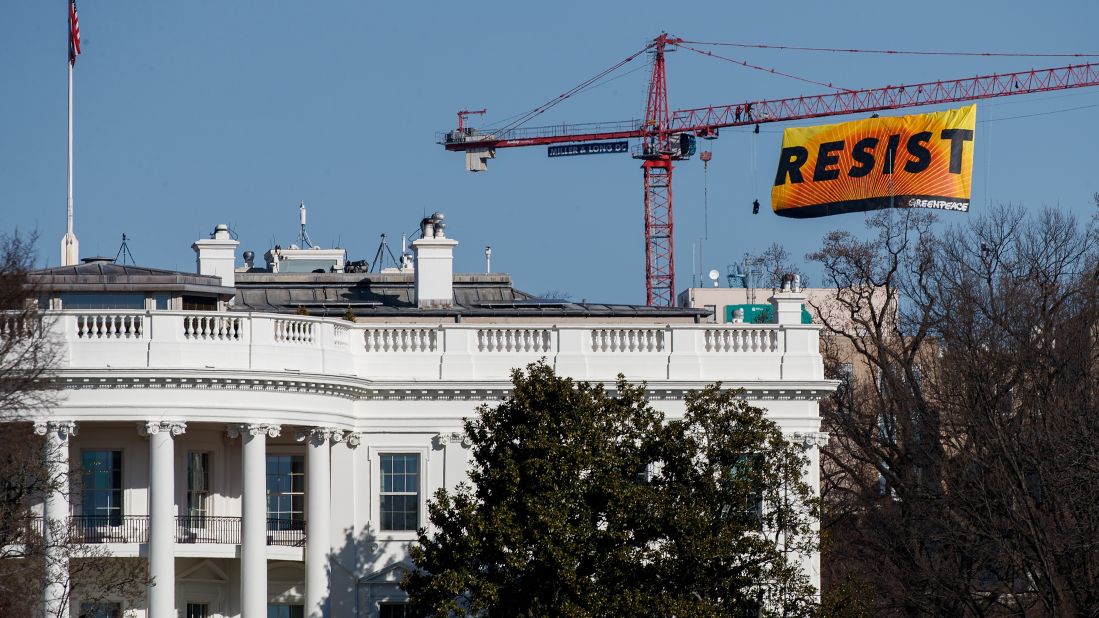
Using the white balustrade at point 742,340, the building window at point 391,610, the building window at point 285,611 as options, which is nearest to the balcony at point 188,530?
the building window at point 285,611

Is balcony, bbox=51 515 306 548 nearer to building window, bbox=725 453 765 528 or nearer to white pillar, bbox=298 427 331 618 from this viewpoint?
white pillar, bbox=298 427 331 618

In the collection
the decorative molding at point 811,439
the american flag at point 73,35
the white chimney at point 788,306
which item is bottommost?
the decorative molding at point 811,439

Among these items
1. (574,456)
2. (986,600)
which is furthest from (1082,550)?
(574,456)

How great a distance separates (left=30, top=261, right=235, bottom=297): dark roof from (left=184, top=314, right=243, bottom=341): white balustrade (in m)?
3.38

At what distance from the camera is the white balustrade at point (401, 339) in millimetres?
66312

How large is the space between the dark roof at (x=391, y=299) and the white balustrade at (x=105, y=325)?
9.56 m

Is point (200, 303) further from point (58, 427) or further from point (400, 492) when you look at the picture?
point (400, 492)

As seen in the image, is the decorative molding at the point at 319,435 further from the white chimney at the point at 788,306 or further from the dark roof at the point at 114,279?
the white chimney at the point at 788,306

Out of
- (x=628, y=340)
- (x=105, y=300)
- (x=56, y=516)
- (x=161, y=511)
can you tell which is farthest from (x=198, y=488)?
(x=628, y=340)

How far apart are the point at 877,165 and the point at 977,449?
233 feet

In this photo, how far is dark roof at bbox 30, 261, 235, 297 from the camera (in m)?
65.9

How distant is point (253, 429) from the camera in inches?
2472

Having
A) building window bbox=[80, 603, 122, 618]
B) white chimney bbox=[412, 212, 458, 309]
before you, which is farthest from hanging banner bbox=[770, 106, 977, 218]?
building window bbox=[80, 603, 122, 618]

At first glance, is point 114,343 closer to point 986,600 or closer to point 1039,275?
point 986,600
